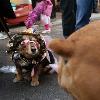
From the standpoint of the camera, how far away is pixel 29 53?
2.84 m

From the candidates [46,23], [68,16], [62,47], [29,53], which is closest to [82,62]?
[62,47]

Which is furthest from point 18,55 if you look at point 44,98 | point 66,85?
point 66,85

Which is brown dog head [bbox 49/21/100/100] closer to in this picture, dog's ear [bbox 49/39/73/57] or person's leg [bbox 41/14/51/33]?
dog's ear [bbox 49/39/73/57]

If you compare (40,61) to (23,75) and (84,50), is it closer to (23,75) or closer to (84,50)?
(23,75)

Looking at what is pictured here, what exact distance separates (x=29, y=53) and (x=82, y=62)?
169 centimetres

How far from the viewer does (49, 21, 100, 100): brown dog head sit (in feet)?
3.69

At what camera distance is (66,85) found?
1236mm

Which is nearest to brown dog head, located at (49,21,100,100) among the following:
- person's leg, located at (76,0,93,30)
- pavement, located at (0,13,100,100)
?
pavement, located at (0,13,100,100)

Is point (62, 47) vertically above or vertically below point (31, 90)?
above

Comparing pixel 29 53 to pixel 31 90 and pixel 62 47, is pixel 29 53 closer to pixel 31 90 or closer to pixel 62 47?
pixel 31 90

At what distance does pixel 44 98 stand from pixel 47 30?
2557 millimetres

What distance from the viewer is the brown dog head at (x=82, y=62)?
112 cm

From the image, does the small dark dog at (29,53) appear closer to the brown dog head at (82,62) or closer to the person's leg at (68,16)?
the person's leg at (68,16)

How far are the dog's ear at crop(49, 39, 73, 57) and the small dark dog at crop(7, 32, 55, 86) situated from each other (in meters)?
1.61
